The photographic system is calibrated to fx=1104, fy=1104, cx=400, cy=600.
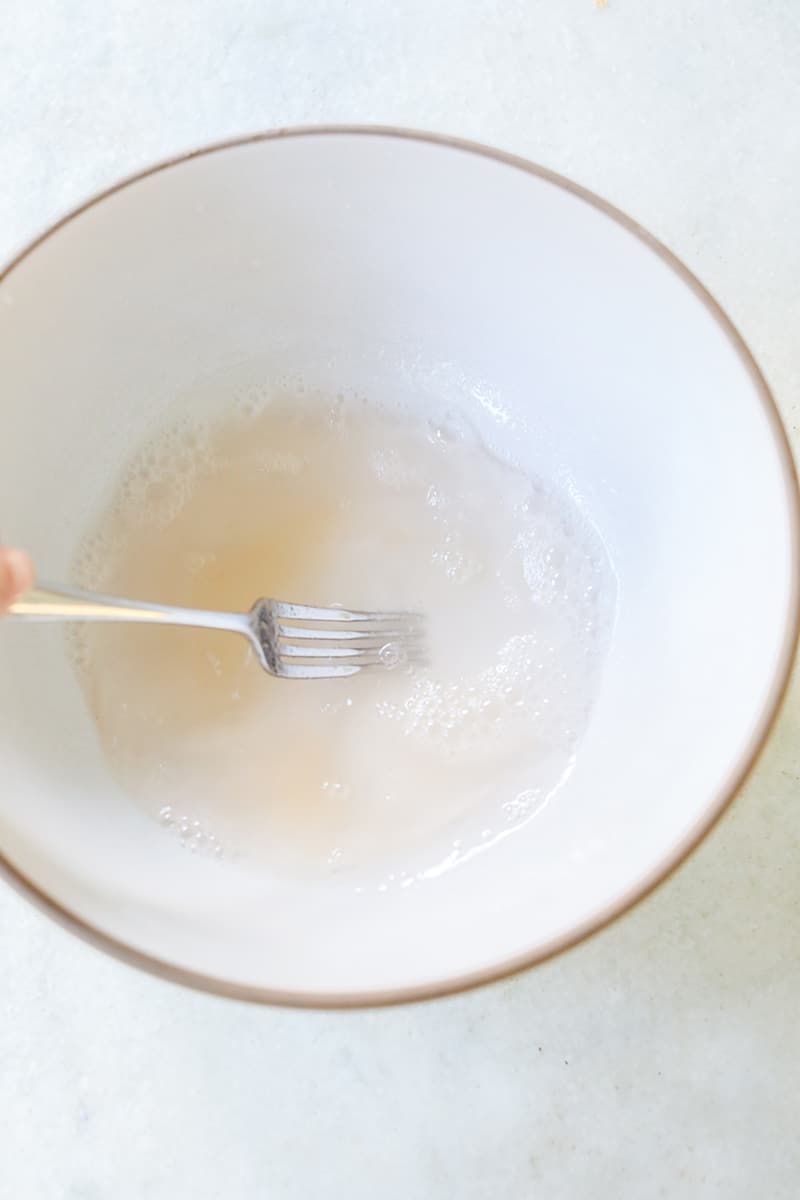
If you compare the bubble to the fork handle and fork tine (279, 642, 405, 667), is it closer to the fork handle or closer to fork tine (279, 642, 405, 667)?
fork tine (279, 642, 405, 667)

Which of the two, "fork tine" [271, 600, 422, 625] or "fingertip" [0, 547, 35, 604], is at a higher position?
"fork tine" [271, 600, 422, 625]

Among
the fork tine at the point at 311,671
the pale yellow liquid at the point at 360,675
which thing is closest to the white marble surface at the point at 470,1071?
the pale yellow liquid at the point at 360,675

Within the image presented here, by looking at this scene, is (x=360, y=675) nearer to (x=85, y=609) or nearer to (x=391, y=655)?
(x=391, y=655)

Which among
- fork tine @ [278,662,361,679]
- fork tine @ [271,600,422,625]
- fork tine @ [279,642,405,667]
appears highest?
fork tine @ [271,600,422,625]

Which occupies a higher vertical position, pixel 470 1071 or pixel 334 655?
pixel 334 655

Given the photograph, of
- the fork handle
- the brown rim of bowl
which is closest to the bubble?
the fork handle

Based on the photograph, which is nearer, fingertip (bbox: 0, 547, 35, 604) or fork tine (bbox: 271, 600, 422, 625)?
fingertip (bbox: 0, 547, 35, 604)

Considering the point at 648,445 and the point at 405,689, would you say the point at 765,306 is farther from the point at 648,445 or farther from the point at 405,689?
the point at 405,689

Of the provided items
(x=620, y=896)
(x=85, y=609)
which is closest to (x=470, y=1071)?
(x=620, y=896)
